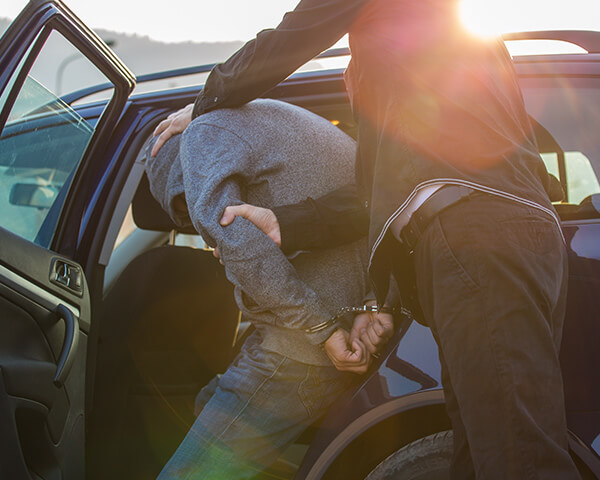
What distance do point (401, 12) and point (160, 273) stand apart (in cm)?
140

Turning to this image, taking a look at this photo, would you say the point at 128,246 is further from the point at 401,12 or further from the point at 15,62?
the point at 401,12

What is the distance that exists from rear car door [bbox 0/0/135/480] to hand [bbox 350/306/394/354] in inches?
30.5

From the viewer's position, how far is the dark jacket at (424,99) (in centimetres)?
108

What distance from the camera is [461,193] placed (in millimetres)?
1036

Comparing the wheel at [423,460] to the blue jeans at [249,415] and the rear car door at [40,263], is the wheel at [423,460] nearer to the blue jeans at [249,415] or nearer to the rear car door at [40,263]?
the blue jeans at [249,415]

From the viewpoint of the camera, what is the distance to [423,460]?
4.55ft

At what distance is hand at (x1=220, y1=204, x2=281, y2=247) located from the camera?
1.43m

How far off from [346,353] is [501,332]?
0.54m

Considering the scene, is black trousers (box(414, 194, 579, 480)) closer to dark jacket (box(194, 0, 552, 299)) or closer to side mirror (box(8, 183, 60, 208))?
dark jacket (box(194, 0, 552, 299))

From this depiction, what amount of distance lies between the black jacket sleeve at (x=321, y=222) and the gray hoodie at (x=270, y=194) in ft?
0.20

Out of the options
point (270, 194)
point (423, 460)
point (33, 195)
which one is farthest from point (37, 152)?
point (423, 460)

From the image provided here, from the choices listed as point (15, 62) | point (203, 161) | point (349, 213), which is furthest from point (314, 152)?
point (15, 62)

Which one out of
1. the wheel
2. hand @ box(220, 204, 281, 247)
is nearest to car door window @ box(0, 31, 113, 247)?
hand @ box(220, 204, 281, 247)

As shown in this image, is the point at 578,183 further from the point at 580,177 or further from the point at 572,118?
the point at 572,118
